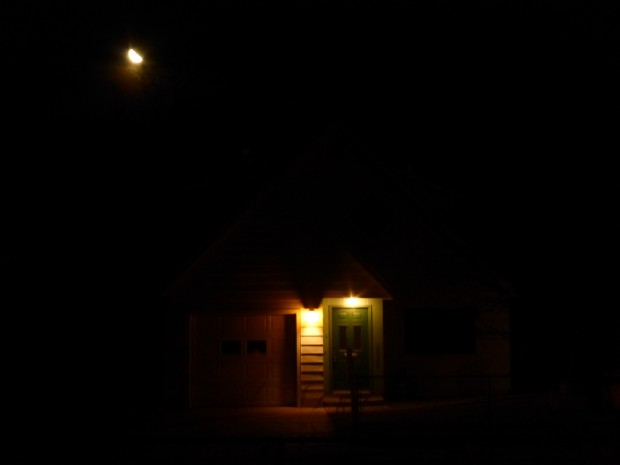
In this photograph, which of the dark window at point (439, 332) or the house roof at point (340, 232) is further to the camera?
the dark window at point (439, 332)

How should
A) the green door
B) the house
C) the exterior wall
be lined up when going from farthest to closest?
the exterior wall, the green door, the house

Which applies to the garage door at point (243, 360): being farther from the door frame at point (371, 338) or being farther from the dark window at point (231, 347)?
the door frame at point (371, 338)

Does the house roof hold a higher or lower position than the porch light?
higher

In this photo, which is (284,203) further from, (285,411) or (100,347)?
(100,347)

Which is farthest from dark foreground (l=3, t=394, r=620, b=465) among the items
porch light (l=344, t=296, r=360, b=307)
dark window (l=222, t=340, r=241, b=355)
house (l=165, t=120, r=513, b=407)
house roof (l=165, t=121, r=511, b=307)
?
house roof (l=165, t=121, r=511, b=307)

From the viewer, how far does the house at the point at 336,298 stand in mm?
19203

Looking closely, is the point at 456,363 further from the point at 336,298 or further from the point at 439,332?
the point at 336,298

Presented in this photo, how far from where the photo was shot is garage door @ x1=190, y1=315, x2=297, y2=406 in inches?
760

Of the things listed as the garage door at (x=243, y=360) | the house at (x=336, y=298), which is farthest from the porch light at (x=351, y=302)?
the garage door at (x=243, y=360)

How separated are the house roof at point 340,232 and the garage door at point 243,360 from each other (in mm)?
743

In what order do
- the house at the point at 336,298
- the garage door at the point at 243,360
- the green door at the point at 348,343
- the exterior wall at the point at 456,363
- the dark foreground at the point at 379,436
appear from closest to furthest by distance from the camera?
the dark foreground at the point at 379,436 < the house at the point at 336,298 < the garage door at the point at 243,360 < the green door at the point at 348,343 < the exterior wall at the point at 456,363

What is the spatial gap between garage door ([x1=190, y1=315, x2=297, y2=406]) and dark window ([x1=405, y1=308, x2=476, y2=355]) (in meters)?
3.15

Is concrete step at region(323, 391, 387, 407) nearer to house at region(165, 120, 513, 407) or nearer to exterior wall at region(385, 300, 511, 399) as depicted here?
house at region(165, 120, 513, 407)

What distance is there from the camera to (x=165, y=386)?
1912cm
